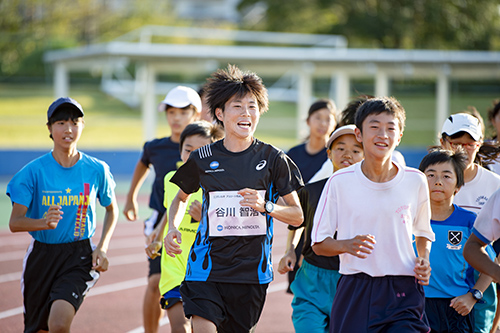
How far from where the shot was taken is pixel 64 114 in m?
4.88

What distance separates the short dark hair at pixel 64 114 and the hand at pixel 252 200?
178cm

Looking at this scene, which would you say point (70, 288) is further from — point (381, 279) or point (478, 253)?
point (478, 253)

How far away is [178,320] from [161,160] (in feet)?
5.64

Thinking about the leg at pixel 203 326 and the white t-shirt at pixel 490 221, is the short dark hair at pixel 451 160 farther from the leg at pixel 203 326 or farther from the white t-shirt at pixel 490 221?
the leg at pixel 203 326

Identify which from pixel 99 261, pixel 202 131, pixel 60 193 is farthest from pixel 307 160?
pixel 60 193

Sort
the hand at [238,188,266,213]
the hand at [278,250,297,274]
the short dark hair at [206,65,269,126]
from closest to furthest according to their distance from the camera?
1. the hand at [238,188,266,213]
2. the short dark hair at [206,65,269,126]
3. the hand at [278,250,297,274]

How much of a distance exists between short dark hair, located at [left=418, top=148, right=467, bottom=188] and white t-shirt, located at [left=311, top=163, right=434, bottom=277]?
885 millimetres

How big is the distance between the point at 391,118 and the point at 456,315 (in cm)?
155

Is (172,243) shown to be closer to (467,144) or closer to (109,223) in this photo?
(109,223)

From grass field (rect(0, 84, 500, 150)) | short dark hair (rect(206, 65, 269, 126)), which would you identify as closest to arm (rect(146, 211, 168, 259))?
short dark hair (rect(206, 65, 269, 126))

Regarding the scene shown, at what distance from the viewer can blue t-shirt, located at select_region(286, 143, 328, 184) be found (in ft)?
19.9

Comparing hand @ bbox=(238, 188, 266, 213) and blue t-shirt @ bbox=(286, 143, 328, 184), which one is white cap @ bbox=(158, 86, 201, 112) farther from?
hand @ bbox=(238, 188, 266, 213)

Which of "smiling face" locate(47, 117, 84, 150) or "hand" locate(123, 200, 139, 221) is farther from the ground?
"smiling face" locate(47, 117, 84, 150)

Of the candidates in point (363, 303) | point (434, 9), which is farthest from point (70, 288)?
point (434, 9)
